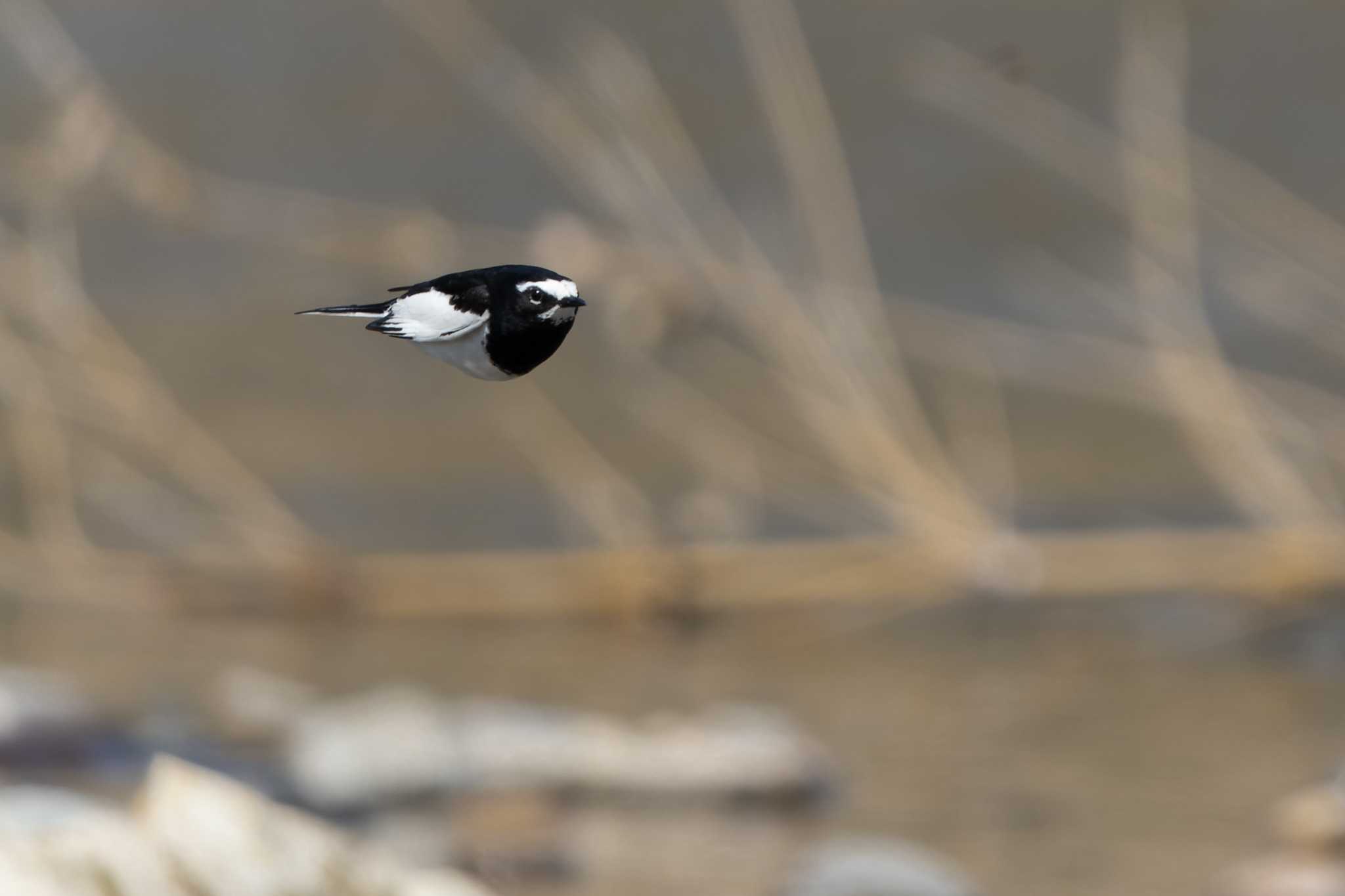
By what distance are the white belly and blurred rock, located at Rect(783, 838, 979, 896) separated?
2.59 metres

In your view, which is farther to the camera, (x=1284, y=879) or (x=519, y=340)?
(x=1284, y=879)

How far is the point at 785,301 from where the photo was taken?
6.17 feet

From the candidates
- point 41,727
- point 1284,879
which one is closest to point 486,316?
point 1284,879

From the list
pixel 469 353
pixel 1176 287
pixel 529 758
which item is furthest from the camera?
pixel 529 758

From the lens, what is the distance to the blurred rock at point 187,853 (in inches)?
32.7

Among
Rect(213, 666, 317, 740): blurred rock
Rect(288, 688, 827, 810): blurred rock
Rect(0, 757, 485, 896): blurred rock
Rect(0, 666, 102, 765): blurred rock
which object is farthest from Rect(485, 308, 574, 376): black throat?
Rect(213, 666, 317, 740): blurred rock

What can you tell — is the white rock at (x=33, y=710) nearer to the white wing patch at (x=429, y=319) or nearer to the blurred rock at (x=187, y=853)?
the blurred rock at (x=187, y=853)

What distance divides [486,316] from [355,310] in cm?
3

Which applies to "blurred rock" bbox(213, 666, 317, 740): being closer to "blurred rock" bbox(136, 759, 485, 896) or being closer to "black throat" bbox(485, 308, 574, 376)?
"blurred rock" bbox(136, 759, 485, 896)

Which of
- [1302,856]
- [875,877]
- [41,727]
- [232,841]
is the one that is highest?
[41,727]

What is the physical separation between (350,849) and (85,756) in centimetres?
283

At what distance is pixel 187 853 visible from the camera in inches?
36.3

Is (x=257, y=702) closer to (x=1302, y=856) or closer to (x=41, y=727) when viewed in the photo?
(x=41, y=727)

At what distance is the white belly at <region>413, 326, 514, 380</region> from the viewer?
1.35 feet
